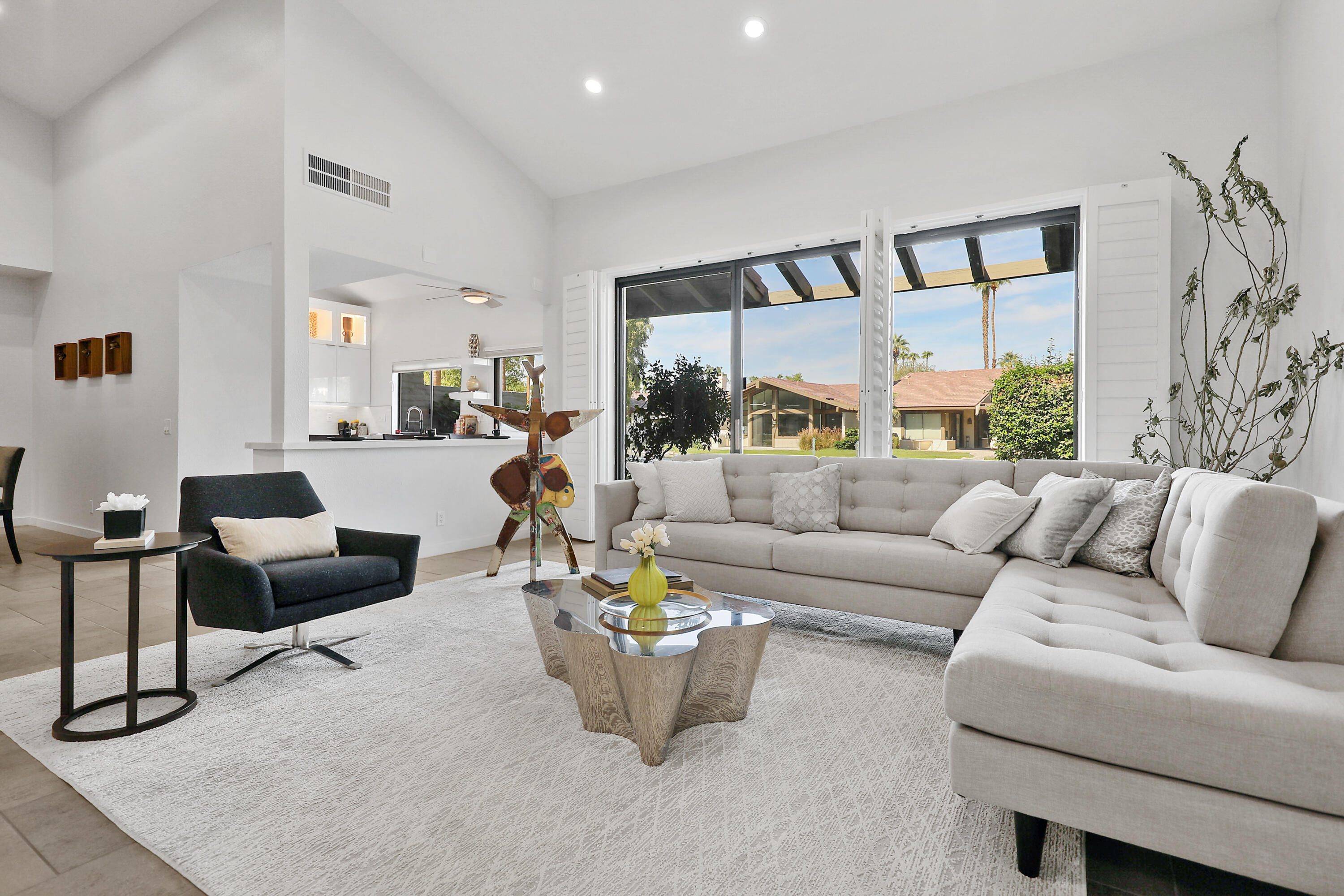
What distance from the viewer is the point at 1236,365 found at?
3484 millimetres

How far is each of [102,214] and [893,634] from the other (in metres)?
7.39

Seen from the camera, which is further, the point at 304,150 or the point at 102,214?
the point at 102,214

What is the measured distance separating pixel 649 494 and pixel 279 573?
6.83ft

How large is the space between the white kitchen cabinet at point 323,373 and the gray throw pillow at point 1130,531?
28.2 feet

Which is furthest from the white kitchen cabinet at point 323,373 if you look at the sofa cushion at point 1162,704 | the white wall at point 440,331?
the sofa cushion at point 1162,704

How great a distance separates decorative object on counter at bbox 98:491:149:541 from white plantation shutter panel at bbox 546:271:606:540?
376cm

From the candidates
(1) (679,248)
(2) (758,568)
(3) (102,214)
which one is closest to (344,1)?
(1) (679,248)

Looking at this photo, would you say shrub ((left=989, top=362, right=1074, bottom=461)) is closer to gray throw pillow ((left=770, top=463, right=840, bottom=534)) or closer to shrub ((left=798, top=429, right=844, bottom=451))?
shrub ((left=798, top=429, right=844, bottom=451))

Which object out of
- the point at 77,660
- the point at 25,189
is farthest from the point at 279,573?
the point at 25,189

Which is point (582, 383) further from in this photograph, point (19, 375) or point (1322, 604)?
point (19, 375)

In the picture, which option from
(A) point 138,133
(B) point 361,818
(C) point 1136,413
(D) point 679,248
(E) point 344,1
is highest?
(E) point 344,1

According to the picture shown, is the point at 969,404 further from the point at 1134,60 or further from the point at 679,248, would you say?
the point at 679,248

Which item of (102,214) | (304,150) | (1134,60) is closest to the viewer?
(1134,60)

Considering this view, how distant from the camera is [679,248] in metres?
5.60
